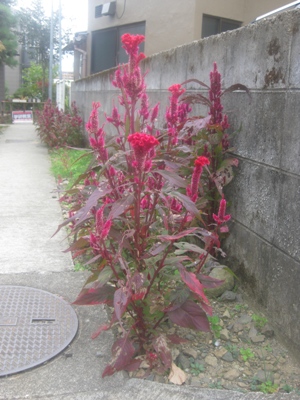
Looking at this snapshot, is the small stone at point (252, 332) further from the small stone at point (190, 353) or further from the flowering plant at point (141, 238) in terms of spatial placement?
the flowering plant at point (141, 238)

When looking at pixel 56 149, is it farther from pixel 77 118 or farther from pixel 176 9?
pixel 176 9

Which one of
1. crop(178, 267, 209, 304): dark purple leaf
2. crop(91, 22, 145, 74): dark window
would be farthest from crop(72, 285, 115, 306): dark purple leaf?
crop(91, 22, 145, 74): dark window

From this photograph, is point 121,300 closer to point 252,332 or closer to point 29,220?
point 252,332

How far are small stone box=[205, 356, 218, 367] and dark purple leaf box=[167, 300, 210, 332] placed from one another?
30cm

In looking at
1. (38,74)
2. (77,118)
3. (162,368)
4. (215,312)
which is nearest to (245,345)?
(215,312)

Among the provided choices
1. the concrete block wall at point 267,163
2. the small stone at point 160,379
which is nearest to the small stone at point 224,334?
the concrete block wall at point 267,163

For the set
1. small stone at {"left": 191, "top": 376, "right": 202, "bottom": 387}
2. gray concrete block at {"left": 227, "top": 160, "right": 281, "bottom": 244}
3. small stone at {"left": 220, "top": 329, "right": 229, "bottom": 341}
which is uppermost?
gray concrete block at {"left": 227, "top": 160, "right": 281, "bottom": 244}

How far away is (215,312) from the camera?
3041 millimetres

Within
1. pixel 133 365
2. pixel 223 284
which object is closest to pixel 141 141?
pixel 133 365

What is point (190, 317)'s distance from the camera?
2361 mm

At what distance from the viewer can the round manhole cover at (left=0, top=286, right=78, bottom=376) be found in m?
2.49

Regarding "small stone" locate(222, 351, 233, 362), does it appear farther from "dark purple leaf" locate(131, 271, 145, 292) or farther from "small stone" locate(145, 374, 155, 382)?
"dark purple leaf" locate(131, 271, 145, 292)

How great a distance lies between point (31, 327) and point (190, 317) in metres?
1.04

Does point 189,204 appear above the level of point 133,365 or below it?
above
